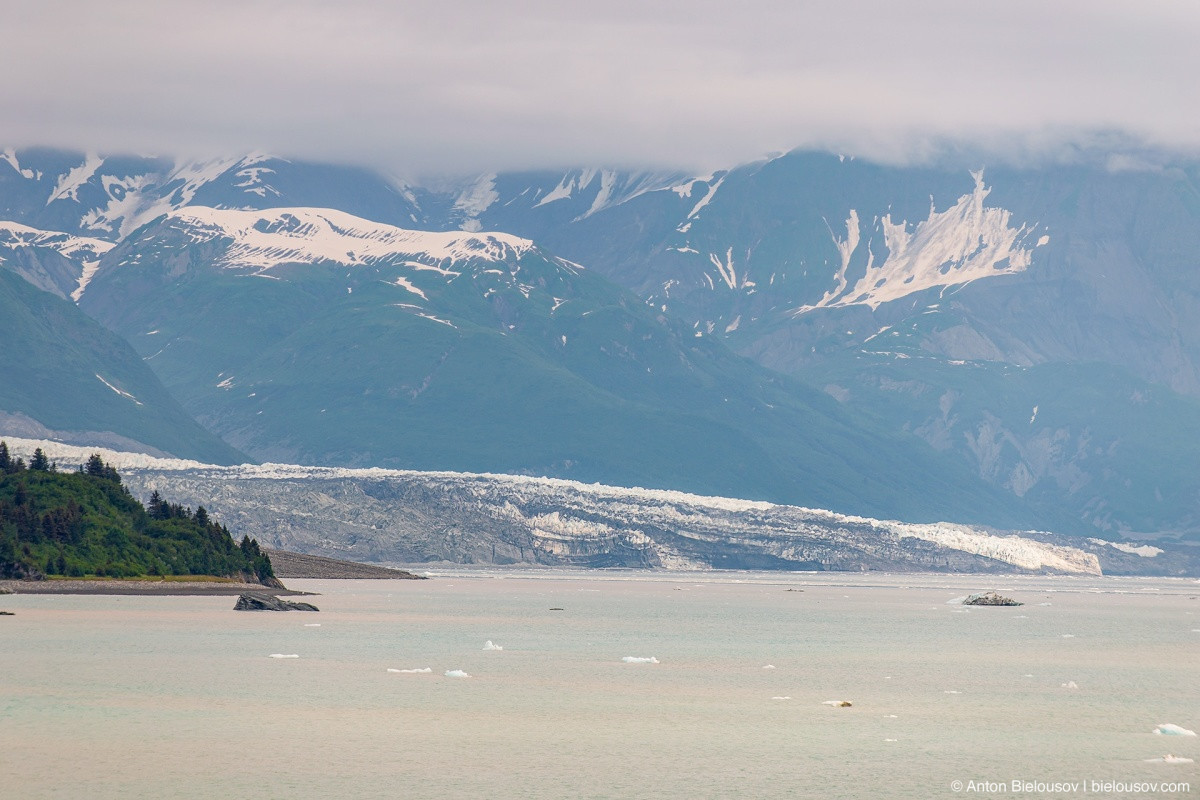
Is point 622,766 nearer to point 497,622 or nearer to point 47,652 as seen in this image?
point 47,652

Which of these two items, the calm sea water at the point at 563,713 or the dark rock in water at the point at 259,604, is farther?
the dark rock in water at the point at 259,604

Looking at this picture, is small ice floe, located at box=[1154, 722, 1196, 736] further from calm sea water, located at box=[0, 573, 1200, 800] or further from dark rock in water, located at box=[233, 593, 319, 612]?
dark rock in water, located at box=[233, 593, 319, 612]

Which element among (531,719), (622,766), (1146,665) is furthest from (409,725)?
(1146,665)

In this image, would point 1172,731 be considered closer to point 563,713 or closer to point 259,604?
point 563,713

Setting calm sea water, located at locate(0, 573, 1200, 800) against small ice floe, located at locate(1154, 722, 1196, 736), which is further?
small ice floe, located at locate(1154, 722, 1196, 736)

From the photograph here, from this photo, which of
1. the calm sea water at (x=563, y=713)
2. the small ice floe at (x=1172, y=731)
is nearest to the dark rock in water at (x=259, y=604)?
the calm sea water at (x=563, y=713)

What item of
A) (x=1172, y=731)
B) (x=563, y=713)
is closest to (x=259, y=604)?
(x=563, y=713)

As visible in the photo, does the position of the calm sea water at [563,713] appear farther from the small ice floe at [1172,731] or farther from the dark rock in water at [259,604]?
the dark rock in water at [259,604]

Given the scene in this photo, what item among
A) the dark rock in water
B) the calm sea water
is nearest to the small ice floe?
the calm sea water
